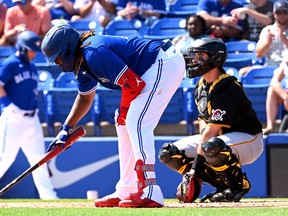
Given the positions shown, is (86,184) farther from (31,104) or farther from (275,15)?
(275,15)

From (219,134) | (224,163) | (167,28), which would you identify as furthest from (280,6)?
(224,163)

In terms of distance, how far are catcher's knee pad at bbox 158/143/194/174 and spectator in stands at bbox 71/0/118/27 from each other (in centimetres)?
574

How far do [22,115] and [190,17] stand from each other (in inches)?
103

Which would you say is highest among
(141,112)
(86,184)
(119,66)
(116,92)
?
(119,66)

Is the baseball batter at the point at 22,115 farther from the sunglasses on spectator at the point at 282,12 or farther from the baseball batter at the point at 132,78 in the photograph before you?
the baseball batter at the point at 132,78

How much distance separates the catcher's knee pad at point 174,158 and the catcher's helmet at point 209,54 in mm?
677

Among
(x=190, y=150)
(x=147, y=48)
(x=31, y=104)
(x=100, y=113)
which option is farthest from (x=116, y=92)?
(x=147, y=48)

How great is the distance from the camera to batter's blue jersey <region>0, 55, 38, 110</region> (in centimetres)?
1079

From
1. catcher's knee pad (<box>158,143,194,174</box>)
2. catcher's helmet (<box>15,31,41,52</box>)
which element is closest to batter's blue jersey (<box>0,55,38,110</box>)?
catcher's helmet (<box>15,31,41,52</box>)

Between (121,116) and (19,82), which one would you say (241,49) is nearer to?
(19,82)

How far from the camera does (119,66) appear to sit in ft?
21.2

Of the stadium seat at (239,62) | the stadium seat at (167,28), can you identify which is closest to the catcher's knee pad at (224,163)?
the stadium seat at (239,62)

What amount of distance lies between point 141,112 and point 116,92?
4601mm

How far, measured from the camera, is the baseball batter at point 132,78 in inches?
258
